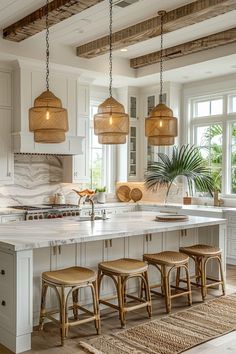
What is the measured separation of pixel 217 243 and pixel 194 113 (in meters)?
3.45

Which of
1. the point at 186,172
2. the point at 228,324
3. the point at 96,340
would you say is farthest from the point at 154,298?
the point at 186,172

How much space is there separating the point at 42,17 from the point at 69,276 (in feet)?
10.2

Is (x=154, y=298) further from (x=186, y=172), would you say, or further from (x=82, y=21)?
(x=82, y=21)

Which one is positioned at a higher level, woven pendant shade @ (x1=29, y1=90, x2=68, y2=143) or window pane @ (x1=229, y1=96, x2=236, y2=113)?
window pane @ (x1=229, y1=96, x2=236, y2=113)

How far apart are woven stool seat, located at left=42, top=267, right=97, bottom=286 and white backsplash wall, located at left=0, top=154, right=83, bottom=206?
3.32 m

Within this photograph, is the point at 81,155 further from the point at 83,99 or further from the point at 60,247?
the point at 60,247

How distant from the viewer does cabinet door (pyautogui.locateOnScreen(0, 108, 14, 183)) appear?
6.48m

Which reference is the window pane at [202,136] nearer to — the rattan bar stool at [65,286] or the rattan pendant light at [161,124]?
the rattan pendant light at [161,124]

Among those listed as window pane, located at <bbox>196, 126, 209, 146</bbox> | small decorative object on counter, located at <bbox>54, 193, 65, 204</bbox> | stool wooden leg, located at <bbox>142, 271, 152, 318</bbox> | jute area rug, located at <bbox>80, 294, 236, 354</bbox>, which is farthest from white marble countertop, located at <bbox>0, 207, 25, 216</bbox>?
window pane, located at <bbox>196, 126, 209, 146</bbox>

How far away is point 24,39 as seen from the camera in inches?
233

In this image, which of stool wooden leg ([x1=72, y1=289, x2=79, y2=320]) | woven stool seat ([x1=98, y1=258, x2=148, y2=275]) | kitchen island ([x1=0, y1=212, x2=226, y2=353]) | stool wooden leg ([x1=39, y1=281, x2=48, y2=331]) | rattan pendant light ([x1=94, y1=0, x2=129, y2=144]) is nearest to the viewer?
kitchen island ([x1=0, y1=212, x2=226, y2=353])

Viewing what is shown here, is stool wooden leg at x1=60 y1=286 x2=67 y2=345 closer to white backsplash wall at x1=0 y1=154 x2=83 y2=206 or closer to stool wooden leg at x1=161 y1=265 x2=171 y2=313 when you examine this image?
stool wooden leg at x1=161 y1=265 x2=171 y2=313

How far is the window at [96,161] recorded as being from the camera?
8.30 metres

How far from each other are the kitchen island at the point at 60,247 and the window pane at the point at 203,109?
3107 millimetres
